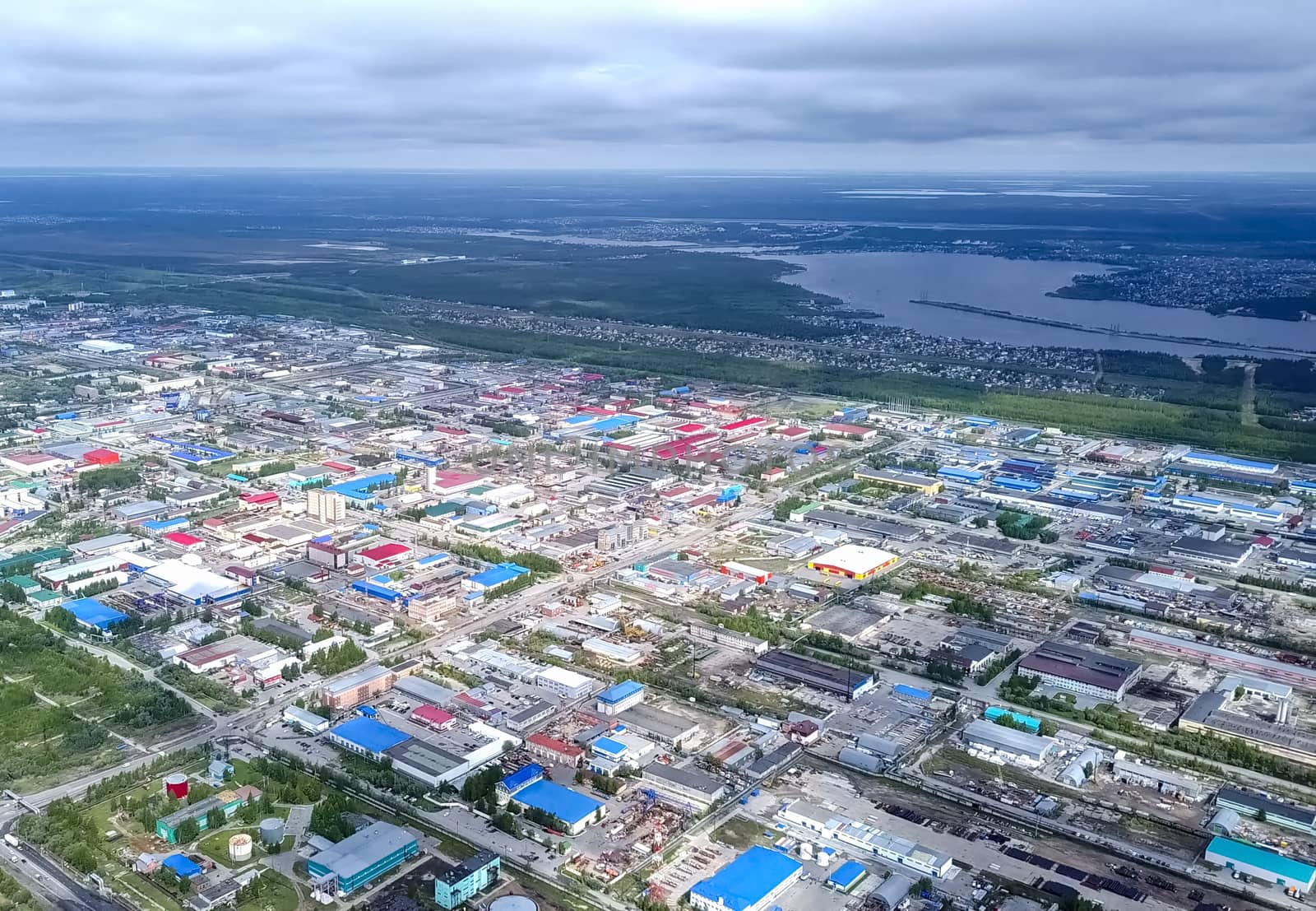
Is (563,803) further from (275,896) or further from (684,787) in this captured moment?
(275,896)

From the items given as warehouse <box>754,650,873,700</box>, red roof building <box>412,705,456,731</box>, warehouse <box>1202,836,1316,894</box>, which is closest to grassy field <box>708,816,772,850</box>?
warehouse <box>754,650,873,700</box>

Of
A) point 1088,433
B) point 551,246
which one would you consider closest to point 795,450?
point 1088,433

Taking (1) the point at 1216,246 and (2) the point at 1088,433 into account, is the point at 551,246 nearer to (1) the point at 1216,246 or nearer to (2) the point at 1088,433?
(1) the point at 1216,246

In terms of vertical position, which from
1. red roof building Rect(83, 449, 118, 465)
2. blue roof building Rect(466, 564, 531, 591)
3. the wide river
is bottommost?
blue roof building Rect(466, 564, 531, 591)

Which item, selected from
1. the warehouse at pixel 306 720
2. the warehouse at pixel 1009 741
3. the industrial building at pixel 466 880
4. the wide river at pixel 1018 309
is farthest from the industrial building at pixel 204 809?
the wide river at pixel 1018 309

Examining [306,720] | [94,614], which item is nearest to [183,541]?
[94,614]

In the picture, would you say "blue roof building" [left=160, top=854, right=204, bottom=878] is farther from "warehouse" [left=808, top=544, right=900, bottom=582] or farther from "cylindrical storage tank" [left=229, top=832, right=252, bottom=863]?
"warehouse" [left=808, top=544, right=900, bottom=582]

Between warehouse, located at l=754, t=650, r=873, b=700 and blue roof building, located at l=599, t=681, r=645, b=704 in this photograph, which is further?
warehouse, located at l=754, t=650, r=873, b=700
